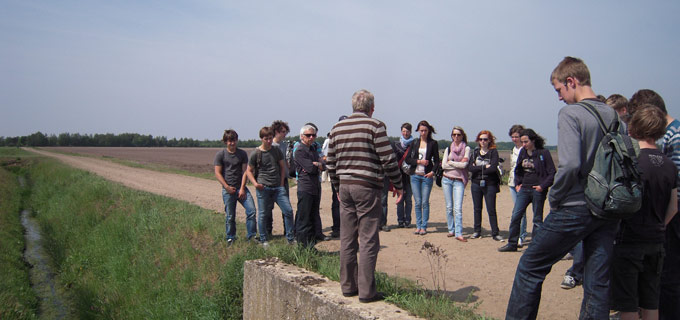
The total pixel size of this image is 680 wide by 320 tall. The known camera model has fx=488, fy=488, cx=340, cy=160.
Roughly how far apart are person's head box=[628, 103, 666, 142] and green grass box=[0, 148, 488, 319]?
6.68ft

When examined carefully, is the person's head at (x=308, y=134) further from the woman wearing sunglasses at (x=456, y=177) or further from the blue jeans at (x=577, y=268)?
the blue jeans at (x=577, y=268)

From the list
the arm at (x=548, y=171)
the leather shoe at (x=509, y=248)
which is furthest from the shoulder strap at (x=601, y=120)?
the leather shoe at (x=509, y=248)

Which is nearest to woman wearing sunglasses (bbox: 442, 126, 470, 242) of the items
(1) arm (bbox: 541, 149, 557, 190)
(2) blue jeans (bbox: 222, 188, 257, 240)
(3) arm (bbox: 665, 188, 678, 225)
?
(1) arm (bbox: 541, 149, 557, 190)

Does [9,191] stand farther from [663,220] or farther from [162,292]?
[663,220]

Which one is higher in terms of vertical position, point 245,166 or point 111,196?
point 245,166

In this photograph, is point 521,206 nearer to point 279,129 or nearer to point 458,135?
point 458,135

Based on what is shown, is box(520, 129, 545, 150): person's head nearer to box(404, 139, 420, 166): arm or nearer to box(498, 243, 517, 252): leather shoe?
box(498, 243, 517, 252): leather shoe

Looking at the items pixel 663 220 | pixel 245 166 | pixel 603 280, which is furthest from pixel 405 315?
pixel 245 166

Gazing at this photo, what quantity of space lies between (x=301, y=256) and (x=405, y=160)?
3961 mm

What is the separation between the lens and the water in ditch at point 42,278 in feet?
34.8

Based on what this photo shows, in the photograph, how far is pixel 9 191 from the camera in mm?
24641

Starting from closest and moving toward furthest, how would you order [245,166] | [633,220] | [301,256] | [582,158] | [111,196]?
[582,158], [633,220], [301,256], [245,166], [111,196]

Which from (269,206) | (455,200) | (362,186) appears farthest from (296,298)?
(455,200)

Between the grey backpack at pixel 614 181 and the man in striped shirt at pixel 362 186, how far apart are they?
1624 millimetres
